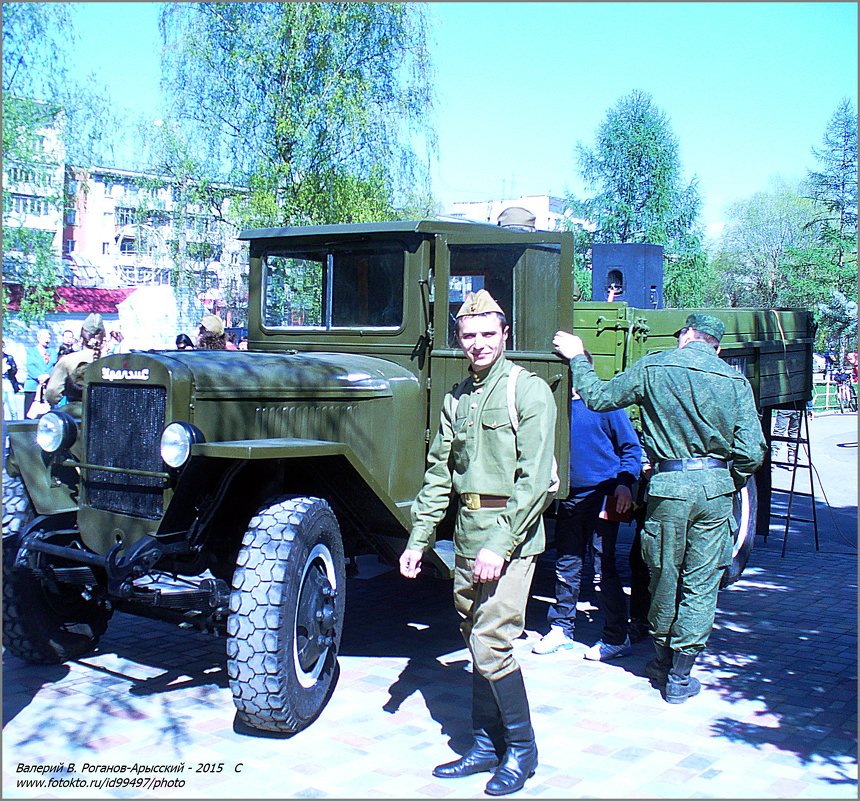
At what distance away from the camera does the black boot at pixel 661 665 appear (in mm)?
5094

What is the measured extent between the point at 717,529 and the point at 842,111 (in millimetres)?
26038

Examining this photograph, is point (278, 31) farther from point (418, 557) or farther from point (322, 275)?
point (418, 557)

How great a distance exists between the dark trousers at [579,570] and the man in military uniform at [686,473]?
1.77 feet

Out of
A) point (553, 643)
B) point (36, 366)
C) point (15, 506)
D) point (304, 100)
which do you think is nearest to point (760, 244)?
point (304, 100)

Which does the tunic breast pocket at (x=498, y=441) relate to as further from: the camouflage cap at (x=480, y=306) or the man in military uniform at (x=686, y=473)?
the man in military uniform at (x=686, y=473)

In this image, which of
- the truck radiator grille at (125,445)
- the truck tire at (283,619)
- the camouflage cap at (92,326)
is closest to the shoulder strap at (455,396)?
the truck tire at (283,619)

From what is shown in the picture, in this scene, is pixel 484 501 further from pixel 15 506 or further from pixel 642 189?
pixel 642 189

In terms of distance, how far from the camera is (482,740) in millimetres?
4074

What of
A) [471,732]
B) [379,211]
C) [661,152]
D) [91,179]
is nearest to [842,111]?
[661,152]

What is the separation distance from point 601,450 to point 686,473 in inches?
31.0

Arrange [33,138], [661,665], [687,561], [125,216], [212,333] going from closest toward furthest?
[687,561] < [661,665] < [212,333] < [33,138] < [125,216]

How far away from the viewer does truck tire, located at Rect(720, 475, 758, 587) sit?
7.07 meters

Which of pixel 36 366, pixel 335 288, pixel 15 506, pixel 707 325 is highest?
pixel 335 288

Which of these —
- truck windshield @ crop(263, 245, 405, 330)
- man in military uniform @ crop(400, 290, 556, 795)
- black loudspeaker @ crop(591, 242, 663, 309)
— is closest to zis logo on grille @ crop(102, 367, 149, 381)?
man in military uniform @ crop(400, 290, 556, 795)
